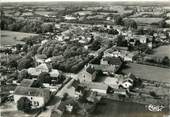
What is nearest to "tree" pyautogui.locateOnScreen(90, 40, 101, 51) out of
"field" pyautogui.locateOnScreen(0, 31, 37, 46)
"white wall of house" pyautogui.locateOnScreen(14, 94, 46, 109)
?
"field" pyautogui.locateOnScreen(0, 31, 37, 46)

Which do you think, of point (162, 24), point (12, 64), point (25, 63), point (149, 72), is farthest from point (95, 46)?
point (162, 24)

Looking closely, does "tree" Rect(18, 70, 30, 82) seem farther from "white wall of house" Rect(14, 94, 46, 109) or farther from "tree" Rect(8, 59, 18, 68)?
"white wall of house" Rect(14, 94, 46, 109)

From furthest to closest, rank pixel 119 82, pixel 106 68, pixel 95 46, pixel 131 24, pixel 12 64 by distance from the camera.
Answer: pixel 131 24
pixel 95 46
pixel 12 64
pixel 106 68
pixel 119 82

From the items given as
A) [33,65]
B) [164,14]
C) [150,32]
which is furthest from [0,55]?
[164,14]

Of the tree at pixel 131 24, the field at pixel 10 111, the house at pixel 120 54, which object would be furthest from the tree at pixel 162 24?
the field at pixel 10 111

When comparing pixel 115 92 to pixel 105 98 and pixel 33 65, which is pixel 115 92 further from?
pixel 33 65

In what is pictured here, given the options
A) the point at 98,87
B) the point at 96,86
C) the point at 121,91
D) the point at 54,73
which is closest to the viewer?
the point at 121,91

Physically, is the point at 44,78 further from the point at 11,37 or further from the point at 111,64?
the point at 11,37
